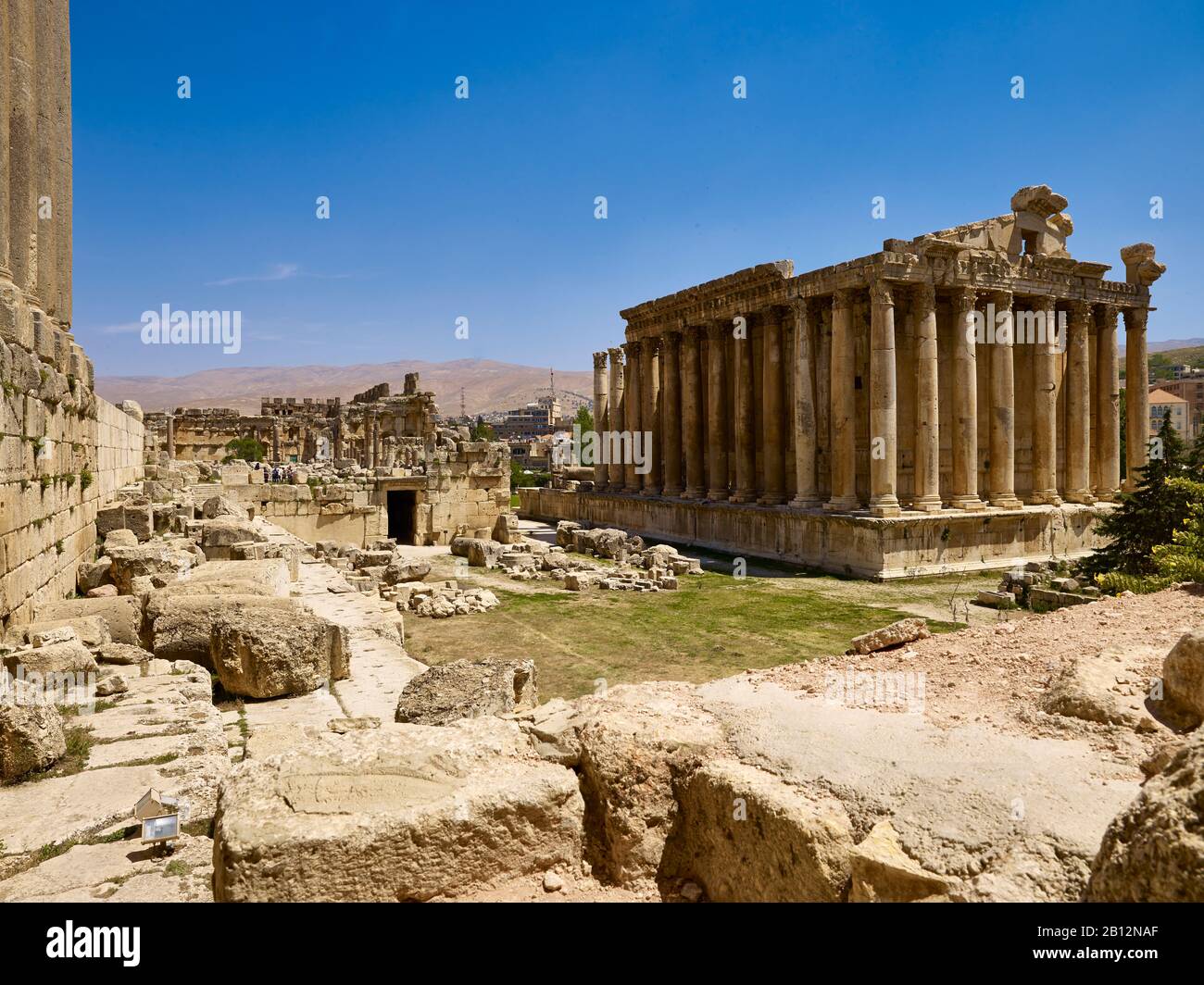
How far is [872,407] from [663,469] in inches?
509

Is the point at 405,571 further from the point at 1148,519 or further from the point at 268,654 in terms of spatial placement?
the point at 1148,519

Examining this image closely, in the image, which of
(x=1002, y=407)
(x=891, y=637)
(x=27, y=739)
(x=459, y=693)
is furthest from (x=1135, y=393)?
(x=27, y=739)

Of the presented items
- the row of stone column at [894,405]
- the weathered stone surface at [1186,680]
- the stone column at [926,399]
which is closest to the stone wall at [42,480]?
the weathered stone surface at [1186,680]

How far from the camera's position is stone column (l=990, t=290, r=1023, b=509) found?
23625mm

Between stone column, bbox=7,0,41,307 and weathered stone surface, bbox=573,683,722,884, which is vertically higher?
stone column, bbox=7,0,41,307

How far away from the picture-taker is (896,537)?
20953 millimetres

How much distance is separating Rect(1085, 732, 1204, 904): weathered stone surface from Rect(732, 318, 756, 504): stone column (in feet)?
82.9

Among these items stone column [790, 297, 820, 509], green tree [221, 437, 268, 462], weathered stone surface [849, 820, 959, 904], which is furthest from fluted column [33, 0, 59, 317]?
green tree [221, 437, 268, 462]

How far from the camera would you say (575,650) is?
1365 centimetres

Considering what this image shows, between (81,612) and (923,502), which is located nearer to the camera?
(81,612)

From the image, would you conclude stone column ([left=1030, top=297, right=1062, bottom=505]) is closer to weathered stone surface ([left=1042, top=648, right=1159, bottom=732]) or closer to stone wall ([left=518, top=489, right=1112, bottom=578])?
stone wall ([left=518, top=489, right=1112, bottom=578])
